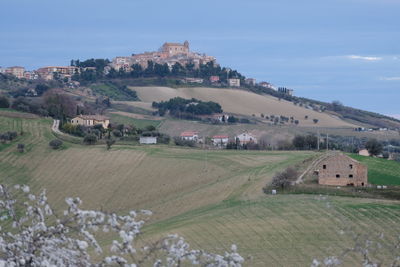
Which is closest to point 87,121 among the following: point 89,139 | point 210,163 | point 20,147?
point 89,139

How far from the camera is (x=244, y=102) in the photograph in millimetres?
135750

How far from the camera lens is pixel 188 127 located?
341ft

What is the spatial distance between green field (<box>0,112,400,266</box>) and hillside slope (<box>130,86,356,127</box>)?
52.5 m

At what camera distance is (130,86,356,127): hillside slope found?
412ft

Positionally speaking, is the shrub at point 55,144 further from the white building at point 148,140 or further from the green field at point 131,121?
the green field at point 131,121

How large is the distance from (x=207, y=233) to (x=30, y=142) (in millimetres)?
40840

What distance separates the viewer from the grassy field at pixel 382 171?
48.3 metres

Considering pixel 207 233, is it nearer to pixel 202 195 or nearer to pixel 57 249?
pixel 202 195

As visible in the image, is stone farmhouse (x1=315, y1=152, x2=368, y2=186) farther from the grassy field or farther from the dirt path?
the dirt path

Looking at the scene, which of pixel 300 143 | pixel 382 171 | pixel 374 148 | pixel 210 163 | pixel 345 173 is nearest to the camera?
pixel 345 173

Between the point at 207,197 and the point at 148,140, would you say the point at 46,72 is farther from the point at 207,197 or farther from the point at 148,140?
the point at 207,197

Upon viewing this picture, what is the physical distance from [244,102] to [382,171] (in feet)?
276

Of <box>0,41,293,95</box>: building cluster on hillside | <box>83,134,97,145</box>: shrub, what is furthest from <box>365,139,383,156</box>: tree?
<box>0,41,293,95</box>: building cluster on hillside

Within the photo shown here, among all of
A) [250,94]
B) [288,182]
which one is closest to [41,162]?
[288,182]
